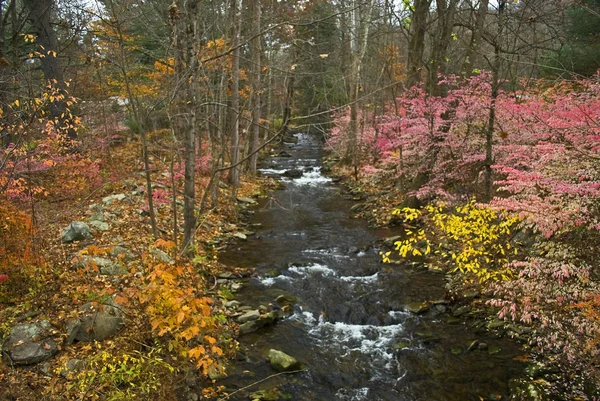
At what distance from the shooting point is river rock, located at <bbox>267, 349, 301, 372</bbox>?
548 cm

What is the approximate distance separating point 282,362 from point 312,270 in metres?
3.44

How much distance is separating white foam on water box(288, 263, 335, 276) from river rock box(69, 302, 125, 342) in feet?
14.3

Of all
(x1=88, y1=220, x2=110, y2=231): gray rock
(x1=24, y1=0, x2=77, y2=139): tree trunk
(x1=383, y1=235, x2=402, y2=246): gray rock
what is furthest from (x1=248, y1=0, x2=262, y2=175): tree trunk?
(x1=24, y1=0, x2=77, y2=139): tree trunk

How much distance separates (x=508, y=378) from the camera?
5.23 metres

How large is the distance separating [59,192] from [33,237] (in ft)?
15.7

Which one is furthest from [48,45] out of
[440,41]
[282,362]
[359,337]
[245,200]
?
[359,337]

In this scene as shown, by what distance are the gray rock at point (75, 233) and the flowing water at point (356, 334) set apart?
3.04m

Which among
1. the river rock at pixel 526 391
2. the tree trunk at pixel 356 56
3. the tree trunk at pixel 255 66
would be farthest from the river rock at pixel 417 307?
the tree trunk at pixel 356 56

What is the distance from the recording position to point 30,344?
4.49m

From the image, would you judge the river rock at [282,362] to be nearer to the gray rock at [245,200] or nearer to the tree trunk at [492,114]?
the tree trunk at [492,114]

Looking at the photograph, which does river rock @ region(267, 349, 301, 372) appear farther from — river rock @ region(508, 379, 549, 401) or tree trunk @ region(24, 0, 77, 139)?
tree trunk @ region(24, 0, 77, 139)

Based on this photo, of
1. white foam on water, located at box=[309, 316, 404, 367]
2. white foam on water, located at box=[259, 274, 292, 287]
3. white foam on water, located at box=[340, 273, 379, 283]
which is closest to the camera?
white foam on water, located at box=[309, 316, 404, 367]

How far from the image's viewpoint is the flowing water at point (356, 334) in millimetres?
5226

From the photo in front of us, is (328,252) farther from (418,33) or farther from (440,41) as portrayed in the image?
(418,33)
